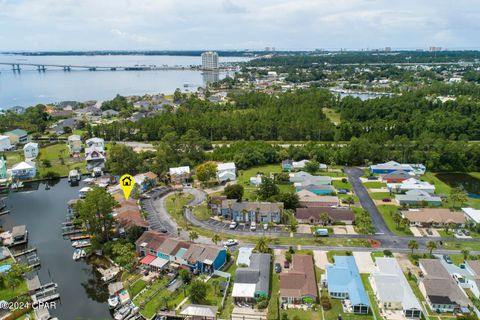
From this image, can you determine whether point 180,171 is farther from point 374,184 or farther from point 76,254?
point 374,184

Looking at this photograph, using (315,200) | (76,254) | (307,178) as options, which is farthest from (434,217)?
(76,254)

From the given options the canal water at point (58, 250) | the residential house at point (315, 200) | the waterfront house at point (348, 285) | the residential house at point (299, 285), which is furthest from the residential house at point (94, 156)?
the waterfront house at point (348, 285)

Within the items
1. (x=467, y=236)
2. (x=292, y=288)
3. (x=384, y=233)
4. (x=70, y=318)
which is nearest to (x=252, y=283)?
(x=292, y=288)

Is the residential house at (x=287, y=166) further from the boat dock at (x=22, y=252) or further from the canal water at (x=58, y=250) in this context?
the boat dock at (x=22, y=252)

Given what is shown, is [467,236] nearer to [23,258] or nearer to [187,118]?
[23,258]

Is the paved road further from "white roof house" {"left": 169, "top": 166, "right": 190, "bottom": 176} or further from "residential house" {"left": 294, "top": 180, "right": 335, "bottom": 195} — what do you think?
"white roof house" {"left": 169, "top": 166, "right": 190, "bottom": 176}
